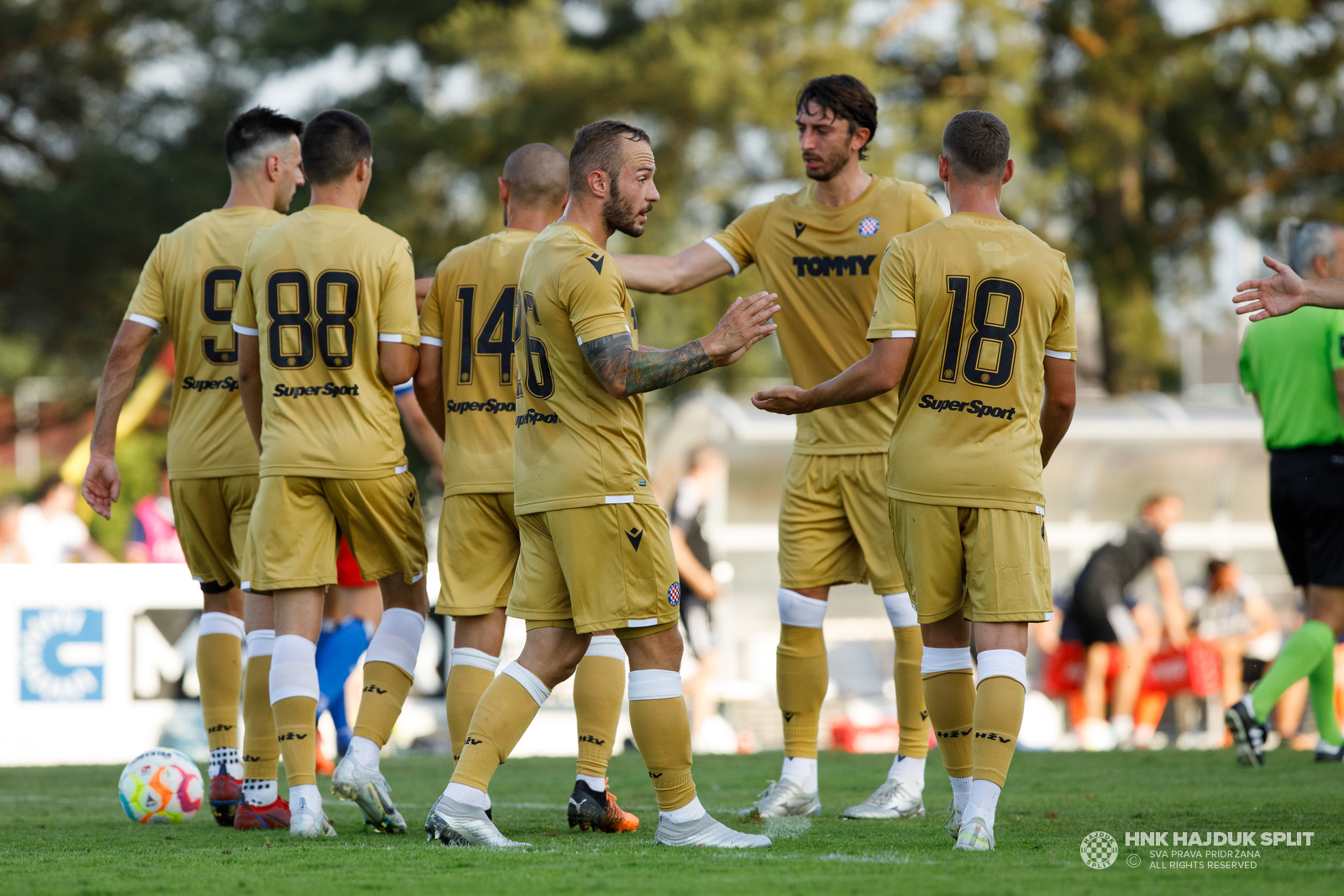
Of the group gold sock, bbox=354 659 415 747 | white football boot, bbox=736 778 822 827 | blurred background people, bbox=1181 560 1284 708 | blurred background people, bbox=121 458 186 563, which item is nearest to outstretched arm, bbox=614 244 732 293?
gold sock, bbox=354 659 415 747

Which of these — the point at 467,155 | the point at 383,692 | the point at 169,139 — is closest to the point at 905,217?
the point at 383,692

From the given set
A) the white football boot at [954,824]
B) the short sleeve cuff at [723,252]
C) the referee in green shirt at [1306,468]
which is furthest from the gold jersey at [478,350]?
the referee in green shirt at [1306,468]

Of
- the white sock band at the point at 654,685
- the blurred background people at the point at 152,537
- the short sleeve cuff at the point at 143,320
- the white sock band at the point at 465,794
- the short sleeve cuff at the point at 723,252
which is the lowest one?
the white sock band at the point at 465,794

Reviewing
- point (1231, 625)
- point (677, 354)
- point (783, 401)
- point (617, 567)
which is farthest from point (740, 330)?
point (1231, 625)

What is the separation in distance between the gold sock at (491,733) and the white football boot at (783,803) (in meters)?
1.58

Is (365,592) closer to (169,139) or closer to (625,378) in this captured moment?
(625,378)

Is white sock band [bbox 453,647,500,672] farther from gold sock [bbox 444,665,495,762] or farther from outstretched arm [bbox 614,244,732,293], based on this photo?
outstretched arm [bbox 614,244,732,293]

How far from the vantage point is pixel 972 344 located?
5.01 m

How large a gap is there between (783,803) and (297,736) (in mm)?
2030

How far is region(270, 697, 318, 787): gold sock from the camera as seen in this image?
5.43 meters

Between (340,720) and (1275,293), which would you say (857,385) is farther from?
(340,720)

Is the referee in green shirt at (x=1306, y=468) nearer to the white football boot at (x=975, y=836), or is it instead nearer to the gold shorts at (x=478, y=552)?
the white football boot at (x=975, y=836)

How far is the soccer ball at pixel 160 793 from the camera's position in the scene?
6.17m

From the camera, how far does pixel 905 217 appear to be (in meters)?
6.25
